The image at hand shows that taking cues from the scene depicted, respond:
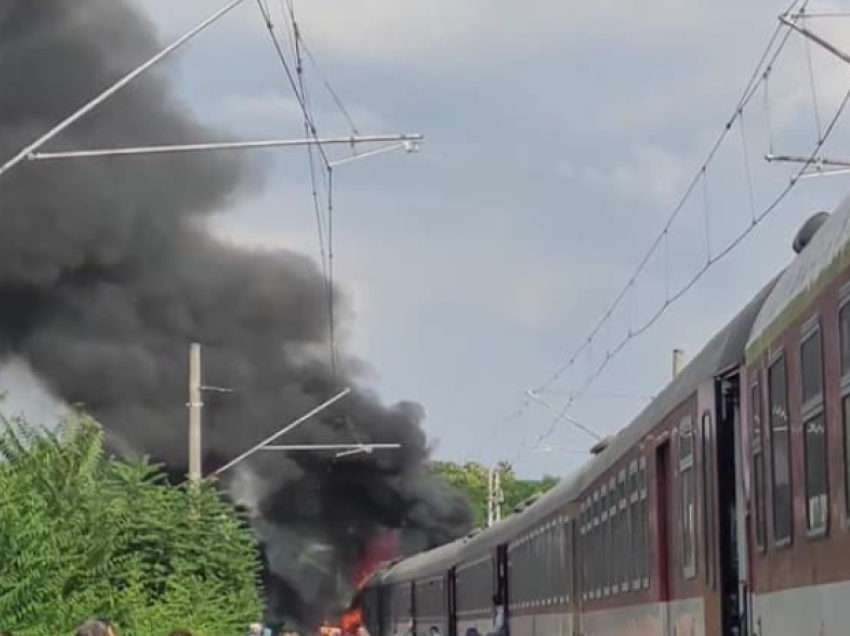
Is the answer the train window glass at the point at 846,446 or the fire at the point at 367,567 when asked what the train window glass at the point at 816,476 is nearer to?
the train window glass at the point at 846,446

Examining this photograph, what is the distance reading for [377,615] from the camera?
67.1m

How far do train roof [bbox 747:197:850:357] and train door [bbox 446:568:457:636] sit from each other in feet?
118

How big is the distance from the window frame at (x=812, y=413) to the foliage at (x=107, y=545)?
9290 millimetres

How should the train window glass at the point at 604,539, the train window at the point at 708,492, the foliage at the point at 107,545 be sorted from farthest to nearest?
the train window glass at the point at 604,539 < the foliage at the point at 107,545 < the train window at the point at 708,492

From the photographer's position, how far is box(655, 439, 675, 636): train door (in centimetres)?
1563

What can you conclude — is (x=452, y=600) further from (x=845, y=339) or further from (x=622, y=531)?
(x=845, y=339)

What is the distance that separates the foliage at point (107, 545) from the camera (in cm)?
1834

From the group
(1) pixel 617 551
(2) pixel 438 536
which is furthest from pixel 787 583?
(2) pixel 438 536

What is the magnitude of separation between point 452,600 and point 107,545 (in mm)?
26425

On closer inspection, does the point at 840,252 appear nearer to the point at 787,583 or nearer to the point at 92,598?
the point at 787,583

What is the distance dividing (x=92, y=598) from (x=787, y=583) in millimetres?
11783

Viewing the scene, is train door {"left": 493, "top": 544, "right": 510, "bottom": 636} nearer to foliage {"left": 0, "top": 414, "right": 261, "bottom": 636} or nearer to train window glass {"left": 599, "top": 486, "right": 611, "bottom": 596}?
foliage {"left": 0, "top": 414, "right": 261, "bottom": 636}

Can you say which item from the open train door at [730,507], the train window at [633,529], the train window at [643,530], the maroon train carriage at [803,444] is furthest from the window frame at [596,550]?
the maroon train carriage at [803,444]

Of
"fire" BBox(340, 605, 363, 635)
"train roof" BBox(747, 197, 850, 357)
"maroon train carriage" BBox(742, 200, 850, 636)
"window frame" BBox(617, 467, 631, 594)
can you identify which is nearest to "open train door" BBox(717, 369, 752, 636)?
"maroon train carriage" BBox(742, 200, 850, 636)
